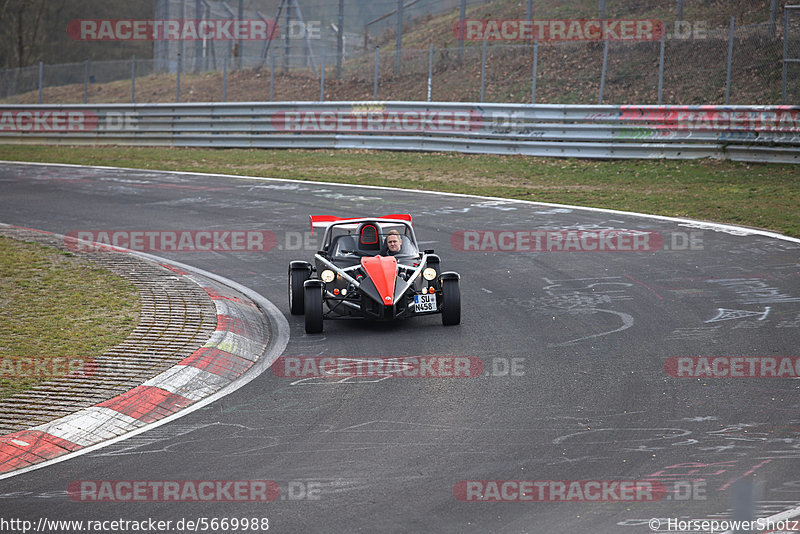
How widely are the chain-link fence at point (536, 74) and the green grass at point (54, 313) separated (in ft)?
50.7

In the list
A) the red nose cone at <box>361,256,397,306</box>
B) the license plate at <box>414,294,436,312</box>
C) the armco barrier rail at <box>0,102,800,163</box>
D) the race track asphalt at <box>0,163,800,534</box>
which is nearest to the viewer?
the race track asphalt at <box>0,163,800,534</box>

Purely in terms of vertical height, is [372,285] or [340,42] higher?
[340,42]

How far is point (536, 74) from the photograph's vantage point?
25.8m

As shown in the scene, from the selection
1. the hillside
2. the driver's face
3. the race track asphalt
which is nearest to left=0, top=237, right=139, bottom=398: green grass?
the race track asphalt

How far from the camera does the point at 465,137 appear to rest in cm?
2466

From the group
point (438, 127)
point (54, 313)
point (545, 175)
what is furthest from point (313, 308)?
point (438, 127)

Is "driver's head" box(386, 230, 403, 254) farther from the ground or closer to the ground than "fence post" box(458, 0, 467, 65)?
closer to the ground

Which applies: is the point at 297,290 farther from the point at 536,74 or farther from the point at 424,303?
the point at 536,74

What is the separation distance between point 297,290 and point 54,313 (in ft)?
8.89

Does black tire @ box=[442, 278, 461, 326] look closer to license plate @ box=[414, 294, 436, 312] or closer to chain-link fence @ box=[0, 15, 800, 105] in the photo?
license plate @ box=[414, 294, 436, 312]

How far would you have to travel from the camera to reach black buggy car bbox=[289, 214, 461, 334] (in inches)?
376

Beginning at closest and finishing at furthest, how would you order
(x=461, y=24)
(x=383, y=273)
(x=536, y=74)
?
→ (x=383, y=273) < (x=536, y=74) < (x=461, y=24)

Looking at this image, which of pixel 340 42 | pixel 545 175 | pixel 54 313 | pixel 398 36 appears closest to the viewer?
pixel 54 313

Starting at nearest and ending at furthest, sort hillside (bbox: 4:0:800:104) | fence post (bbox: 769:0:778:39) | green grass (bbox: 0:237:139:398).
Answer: green grass (bbox: 0:237:139:398) < fence post (bbox: 769:0:778:39) < hillside (bbox: 4:0:800:104)
